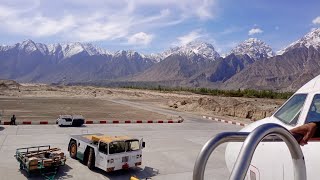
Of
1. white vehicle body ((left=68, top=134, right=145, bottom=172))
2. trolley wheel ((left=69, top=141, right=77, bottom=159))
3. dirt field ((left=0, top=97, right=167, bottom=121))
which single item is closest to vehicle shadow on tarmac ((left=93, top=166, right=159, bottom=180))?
white vehicle body ((left=68, top=134, right=145, bottom=172))

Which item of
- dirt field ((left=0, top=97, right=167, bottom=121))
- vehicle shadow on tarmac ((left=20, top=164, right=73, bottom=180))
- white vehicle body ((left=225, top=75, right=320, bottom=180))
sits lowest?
vehicle shadow on tarmac ((left=20, top=164, right=73, bottom=180))

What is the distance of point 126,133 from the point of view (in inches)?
1286

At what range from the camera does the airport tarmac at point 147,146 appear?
18500mm

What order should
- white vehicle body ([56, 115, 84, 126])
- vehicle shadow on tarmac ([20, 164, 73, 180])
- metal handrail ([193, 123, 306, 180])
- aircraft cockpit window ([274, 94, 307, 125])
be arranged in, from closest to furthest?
metal handrail ([193, 123, 306, 180]) < aircraft cockpit window ([274, 94, 307, 125]) < vehicle shadow on tarmac ([20, 164, 73, 180]) < white vehicle body ([56, 115, 84, 126])

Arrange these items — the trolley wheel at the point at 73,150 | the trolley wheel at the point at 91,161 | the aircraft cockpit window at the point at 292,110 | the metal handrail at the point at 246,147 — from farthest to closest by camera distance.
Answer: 1. the trolley wheel at the point at 73,150
2. the trolley wheel at the point at 91,161
3. the aircraft cockpit window at the point at 292,110
4. the metal handrail at the point at 246,147

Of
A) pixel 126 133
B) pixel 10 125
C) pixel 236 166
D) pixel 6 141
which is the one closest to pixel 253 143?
pixel 236 166

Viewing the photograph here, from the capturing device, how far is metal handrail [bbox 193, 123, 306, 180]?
2.69 m

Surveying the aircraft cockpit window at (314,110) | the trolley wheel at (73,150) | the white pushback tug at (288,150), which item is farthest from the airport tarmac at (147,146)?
the aircraft cockpit window at (314,110)

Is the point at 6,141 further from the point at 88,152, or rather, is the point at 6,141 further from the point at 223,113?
the point at 223,113

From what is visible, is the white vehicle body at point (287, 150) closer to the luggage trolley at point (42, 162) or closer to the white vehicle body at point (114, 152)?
the white vehicle body at point (114, 152)

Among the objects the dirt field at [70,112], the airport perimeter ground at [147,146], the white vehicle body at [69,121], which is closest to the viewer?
the airport perimeter ground at [147,146]

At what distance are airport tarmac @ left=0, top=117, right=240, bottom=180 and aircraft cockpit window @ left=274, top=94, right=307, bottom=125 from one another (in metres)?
11.8

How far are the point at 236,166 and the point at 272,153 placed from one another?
3682 millimetres

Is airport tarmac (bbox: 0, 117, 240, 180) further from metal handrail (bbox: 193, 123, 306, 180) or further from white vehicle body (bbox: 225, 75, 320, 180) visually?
metal handrail (bbox: 193, 123, 306, 180)
